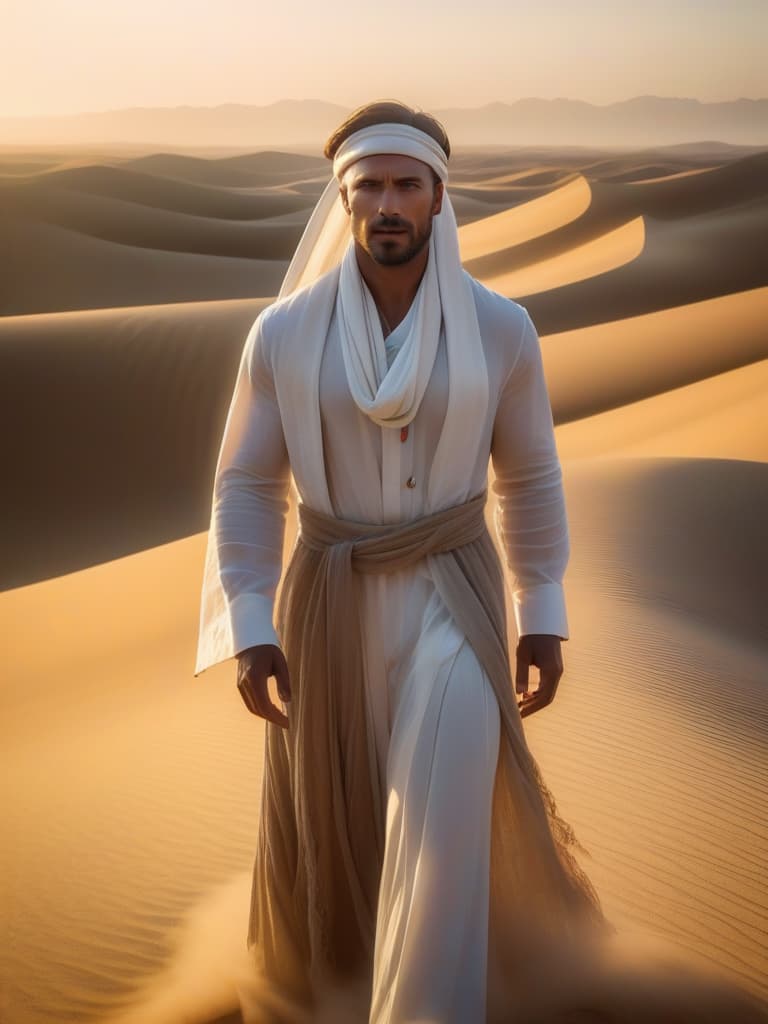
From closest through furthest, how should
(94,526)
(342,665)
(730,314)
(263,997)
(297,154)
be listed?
1. (342,665)
2. (263,997)
3. (94,526)
4. (730,314)
5. (297,154)

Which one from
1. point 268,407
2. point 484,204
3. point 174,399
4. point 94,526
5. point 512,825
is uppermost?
point 484,204

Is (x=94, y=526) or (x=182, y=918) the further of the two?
(x=94, y=526)

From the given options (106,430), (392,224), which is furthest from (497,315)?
(106,430)

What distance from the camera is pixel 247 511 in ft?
10.2

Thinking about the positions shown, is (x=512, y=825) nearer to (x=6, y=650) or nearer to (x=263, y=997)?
(x=263, y=997)

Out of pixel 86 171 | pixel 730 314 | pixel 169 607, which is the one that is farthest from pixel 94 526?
pixel 86 171

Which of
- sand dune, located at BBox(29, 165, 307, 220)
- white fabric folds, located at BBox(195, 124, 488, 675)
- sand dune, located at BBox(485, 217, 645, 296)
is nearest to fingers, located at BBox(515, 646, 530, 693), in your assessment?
white fabric folds, located at BBox(195, 124, 488, 675)

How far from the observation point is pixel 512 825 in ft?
9.86

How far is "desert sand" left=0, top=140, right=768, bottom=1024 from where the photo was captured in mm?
4031

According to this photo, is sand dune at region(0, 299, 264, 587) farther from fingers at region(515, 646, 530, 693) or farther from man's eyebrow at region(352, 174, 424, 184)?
man's eyebrow at region(352, 174, 424, 184)

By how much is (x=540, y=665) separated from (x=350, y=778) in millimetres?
574

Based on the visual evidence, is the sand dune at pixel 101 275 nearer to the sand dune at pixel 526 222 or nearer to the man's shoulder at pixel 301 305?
the sand dune at pixel 526 222

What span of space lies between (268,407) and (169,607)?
583cm

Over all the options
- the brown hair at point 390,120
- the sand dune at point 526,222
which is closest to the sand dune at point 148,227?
the sand dune at point 526,222
